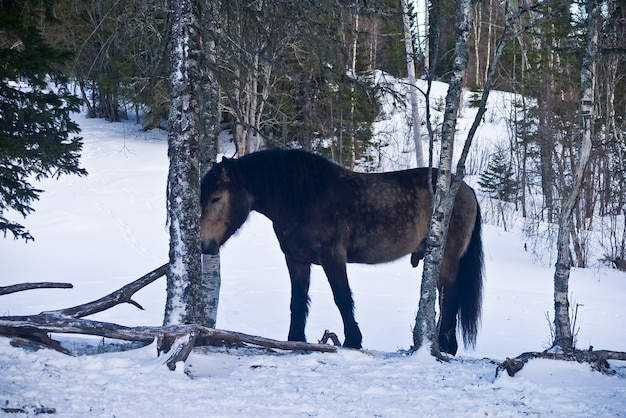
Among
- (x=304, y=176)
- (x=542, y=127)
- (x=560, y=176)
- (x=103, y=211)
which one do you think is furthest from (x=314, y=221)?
(x=103, y=211)

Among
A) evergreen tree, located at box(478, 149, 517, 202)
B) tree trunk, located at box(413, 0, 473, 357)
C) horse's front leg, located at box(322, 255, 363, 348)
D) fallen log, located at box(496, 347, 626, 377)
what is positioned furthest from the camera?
evergreen tree, located at box(478, 149, 517, 202)

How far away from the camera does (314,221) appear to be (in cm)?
603

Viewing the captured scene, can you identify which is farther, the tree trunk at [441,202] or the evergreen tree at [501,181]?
the evergreen tree at [501,181]

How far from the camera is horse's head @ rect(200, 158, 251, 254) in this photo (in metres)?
5.72

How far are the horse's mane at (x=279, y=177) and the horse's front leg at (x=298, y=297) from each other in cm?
66

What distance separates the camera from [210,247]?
574cm

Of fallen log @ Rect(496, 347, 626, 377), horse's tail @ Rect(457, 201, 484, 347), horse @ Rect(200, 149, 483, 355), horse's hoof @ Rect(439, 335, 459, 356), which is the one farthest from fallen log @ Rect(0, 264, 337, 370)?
horse's tail @ Rect(457, 201, 484, 347)

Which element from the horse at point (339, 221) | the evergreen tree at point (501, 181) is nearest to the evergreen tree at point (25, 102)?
the horse at point (339, 221)

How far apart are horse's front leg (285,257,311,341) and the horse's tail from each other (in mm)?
1667

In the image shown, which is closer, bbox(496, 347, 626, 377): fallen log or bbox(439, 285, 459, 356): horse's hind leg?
bbox(496, 347, 626, 377): fallen log

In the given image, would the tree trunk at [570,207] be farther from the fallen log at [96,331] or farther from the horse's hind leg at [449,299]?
the fallen log at [96,331]

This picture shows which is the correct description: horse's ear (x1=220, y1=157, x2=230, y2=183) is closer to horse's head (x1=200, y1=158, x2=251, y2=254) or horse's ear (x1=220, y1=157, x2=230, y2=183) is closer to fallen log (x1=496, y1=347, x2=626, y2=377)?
horse's head (x1=200, y1=158, x2=251, y2=254)

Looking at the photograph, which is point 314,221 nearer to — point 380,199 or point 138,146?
point 380,199

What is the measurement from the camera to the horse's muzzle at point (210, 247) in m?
5.72
